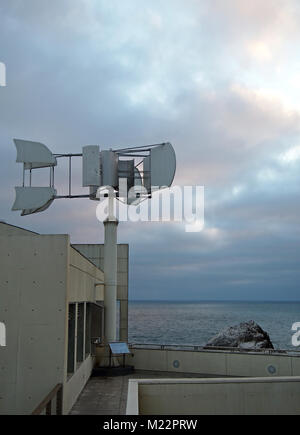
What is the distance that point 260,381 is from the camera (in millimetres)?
10484

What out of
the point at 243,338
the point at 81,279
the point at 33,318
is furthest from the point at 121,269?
the point at 243,338

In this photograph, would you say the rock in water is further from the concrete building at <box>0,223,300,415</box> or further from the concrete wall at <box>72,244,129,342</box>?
the concrete building at <box>0,223,300,415</box>

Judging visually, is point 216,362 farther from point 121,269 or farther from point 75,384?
point 121,269

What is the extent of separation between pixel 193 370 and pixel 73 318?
736cm

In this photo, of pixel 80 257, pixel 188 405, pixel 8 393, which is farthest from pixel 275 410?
pixel 80 257

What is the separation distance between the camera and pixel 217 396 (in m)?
10.3

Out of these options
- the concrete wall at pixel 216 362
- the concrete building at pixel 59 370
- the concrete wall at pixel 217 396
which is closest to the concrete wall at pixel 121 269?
the concrete wall at pixel 216 362

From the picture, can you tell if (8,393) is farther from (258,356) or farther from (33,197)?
(258,356)

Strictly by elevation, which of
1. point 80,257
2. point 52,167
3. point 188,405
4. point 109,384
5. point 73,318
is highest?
point 52,167

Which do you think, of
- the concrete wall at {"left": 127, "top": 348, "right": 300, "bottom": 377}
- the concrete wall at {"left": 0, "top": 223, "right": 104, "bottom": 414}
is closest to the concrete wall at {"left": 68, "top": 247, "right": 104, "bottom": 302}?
the concrete wall at {"left": 0, "top": 223, "right": 104, "bottom": 414}

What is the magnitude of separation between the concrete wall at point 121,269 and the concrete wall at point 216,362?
4745mm

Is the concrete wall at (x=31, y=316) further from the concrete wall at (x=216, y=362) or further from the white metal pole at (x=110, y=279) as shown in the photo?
the concrete wall at (x=216, y=362)

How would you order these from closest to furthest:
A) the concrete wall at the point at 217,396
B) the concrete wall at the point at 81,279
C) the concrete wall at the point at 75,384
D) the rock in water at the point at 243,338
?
the concrete wall at the point at 217,396 → the concrete wall at the point at 75,384 → the concrete wall at the point at 81,279 → the rock in water at the point at 243,338

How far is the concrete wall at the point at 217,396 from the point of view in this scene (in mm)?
10125
